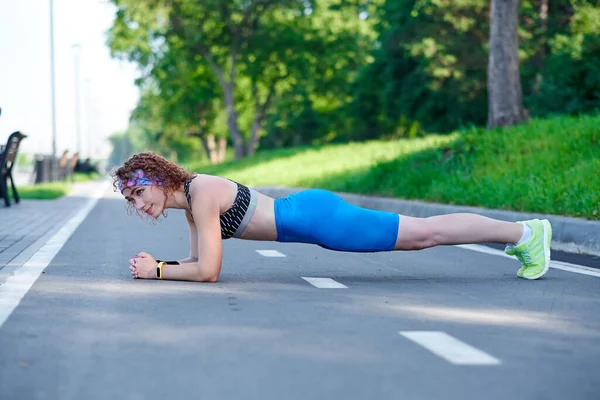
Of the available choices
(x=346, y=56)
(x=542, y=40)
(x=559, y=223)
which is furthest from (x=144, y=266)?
(x=346, y=56)

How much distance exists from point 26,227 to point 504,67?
36.7 feet

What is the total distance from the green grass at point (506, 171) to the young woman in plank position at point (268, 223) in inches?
167

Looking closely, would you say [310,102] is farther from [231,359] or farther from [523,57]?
[231,359]

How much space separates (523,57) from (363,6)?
2522 centimetres

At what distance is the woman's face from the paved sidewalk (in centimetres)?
118

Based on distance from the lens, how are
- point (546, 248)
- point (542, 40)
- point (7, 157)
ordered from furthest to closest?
point (542, 40) < point (7, 157) < point (546, 248)

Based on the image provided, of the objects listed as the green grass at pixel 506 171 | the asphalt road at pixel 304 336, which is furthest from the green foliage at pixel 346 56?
the asphalt road at pixel 304 336

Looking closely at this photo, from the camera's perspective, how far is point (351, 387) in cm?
405

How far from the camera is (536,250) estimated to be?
7566 millimetres

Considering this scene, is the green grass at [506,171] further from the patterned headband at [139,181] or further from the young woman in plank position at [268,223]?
the patterned headband at [139,181]

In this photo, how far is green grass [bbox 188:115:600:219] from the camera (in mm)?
12953

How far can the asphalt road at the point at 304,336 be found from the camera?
4098 millimetres

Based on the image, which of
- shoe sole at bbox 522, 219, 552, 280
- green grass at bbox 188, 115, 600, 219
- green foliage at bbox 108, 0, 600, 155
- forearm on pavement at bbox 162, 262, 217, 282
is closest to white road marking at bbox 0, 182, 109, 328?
forearm on pavement at bbox 162, 262, 217, 282

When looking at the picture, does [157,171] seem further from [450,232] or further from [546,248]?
[546,248]
